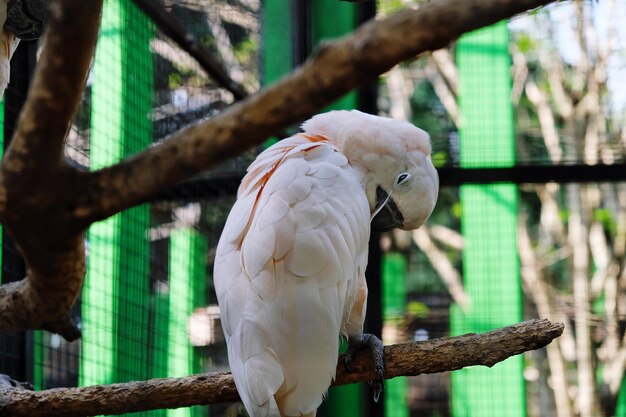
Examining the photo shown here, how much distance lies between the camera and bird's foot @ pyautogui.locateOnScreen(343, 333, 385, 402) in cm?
198

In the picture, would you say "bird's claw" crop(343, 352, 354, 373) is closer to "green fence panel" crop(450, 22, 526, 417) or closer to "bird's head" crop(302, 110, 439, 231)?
"bird's head" crop(302, 110, 439, 231)

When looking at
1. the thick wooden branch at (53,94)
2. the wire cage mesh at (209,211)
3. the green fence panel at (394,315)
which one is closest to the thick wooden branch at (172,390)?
the wire cage mesh at (209,211)

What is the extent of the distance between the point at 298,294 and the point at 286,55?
1640mm

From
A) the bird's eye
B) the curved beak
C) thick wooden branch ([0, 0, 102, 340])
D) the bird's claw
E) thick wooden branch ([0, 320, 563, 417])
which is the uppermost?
the bird's eye

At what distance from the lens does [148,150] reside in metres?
1.01

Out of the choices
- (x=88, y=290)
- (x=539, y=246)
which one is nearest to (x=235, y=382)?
(x=88, y=290)

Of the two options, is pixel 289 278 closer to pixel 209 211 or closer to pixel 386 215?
pixel 386 215

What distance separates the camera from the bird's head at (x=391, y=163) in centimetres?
233

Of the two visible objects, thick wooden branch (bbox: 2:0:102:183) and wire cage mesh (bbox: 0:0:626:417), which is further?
wire cage mesh (bbox: 0:0:626:417)

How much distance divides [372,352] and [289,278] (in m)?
0.30

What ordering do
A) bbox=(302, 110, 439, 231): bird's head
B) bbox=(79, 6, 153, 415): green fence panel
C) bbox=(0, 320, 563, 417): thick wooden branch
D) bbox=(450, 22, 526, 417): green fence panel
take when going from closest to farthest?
bbox=(0, 320, 563, 417): thick wooden branch, bbox=(302, 110, 439, 231): bird's head, bbox=(79, 6, 153, 415): green fence panel, bbox=(450, 22, 526, 417): green fence panel

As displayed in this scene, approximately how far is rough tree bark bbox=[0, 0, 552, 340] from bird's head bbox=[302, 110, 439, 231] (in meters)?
1.31

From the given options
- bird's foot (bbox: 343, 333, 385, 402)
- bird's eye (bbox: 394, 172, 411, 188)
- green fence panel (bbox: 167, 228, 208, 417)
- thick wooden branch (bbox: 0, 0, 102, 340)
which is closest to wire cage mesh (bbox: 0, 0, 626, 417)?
green fence panel (bbox: 167, 228, 208, 417)

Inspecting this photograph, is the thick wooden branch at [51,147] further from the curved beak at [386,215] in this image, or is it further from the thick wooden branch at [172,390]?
the curved beak at [386,215]
